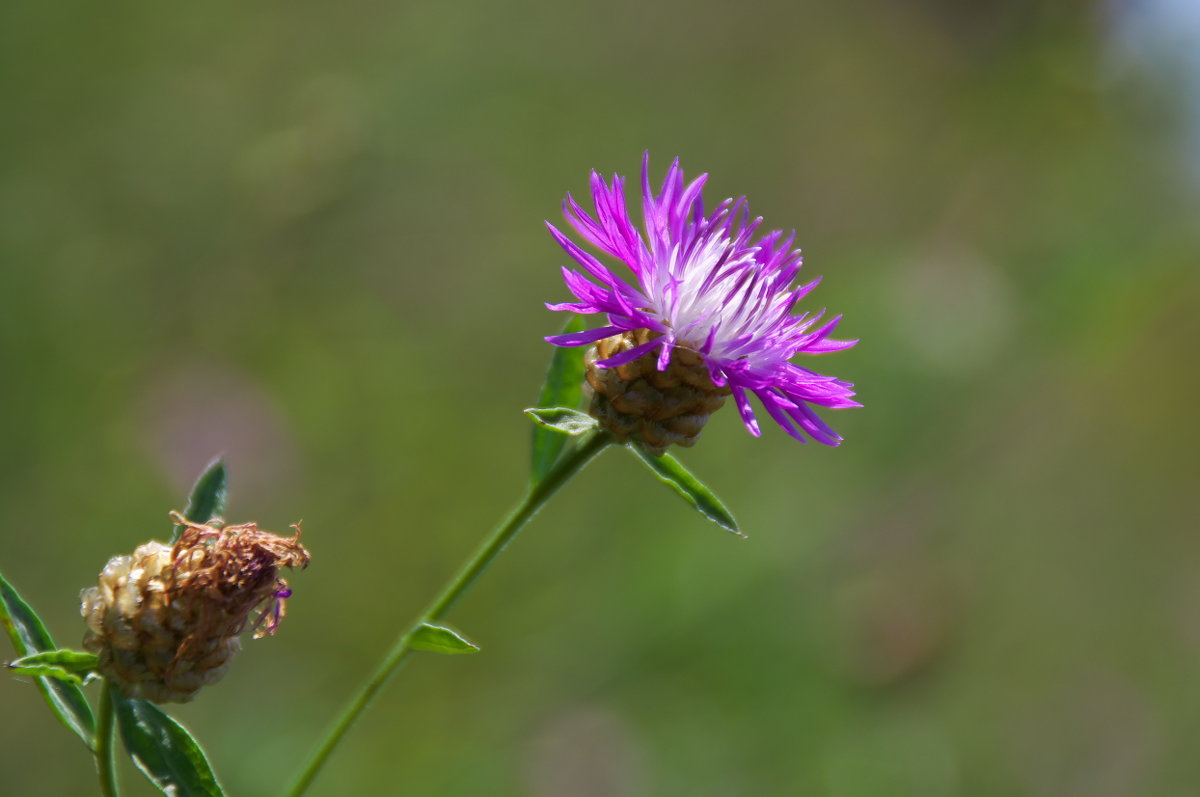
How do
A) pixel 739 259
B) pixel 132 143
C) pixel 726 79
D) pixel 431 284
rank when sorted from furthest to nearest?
pixel 726 79 < pixel 431 284 < pixel 132 143 < pixel 739 259

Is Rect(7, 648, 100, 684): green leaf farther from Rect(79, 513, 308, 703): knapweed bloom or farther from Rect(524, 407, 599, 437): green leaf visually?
Rect(524, 407, 599, 437): green leaf

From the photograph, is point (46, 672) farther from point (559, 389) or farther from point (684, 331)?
point (684, 331)

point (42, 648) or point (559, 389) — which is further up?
point (559, 389)

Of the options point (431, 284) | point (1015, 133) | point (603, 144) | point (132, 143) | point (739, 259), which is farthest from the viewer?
point (603, 144)

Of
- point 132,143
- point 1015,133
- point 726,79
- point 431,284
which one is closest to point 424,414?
point 431,284

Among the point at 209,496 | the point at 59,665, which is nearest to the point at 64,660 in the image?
the point at 59,665

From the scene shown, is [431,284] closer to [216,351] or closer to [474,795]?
[216,351]
